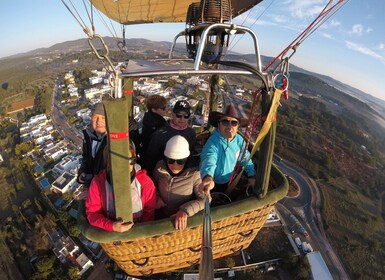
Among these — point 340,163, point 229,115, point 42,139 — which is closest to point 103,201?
point 229,115

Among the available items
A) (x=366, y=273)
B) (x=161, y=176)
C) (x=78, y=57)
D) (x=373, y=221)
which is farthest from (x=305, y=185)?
(x=78, y=57)

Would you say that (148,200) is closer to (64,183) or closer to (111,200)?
(111,200)

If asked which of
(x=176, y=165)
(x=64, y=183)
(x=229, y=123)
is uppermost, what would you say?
(x=229, y=123)

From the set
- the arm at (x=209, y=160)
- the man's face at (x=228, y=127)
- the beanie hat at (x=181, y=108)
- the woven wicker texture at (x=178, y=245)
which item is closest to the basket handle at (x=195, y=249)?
the woven wicker texture at (x=178, y=245)

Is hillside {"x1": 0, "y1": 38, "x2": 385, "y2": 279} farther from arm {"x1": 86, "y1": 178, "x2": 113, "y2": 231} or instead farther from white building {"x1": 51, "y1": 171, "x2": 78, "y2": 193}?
white building {"x1": 51, "y1": 171, "x2": 78, "y2": 193}

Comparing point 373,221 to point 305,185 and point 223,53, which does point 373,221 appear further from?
point 223,53

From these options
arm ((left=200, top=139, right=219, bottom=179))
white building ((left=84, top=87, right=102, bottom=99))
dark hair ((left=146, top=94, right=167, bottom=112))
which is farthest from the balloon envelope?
white building ((left=84, top=87, right=102, bottom=99))
